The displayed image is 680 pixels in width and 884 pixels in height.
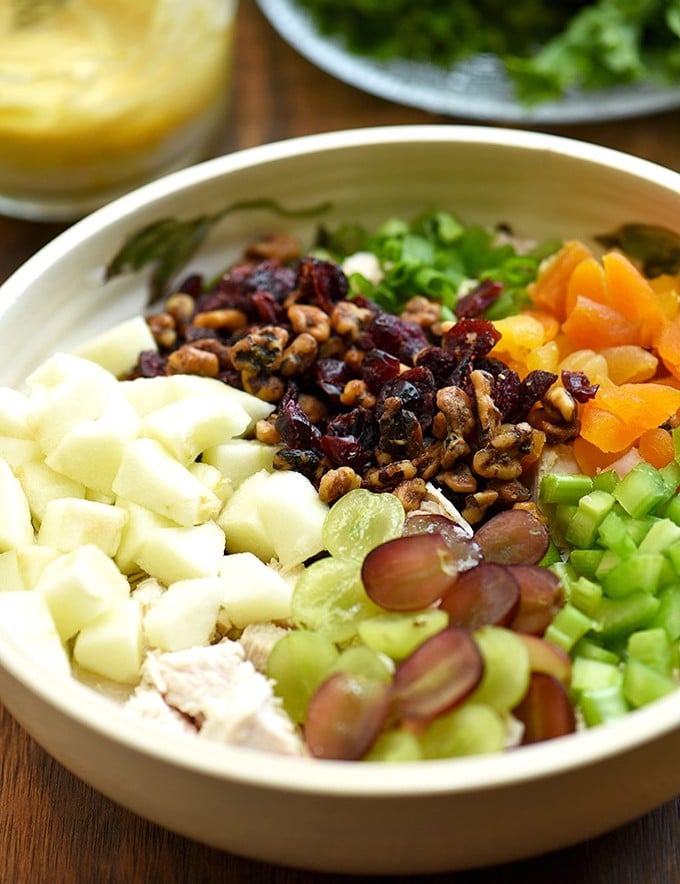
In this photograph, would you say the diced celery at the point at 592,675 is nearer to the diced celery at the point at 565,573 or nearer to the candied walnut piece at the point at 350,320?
the diced celery at the point at 565,573

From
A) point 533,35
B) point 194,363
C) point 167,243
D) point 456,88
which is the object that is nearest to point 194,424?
point 194,363

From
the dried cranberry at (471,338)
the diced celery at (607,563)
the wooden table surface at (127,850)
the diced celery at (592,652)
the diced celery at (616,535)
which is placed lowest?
the wooden table surface at (127,850)

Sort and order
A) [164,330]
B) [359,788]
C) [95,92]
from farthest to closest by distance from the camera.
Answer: [95,92]
[164,330]
[359,788]

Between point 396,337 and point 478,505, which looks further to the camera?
point 396,337

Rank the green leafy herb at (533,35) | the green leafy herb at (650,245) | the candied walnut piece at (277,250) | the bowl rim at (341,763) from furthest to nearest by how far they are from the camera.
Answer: the green leafy herb at (533,35), the candied walnut piece at (277,250), the green leafy herb at (650,245), the bowl rim at (341,763)

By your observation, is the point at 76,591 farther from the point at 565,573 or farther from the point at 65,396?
the point at 565,573

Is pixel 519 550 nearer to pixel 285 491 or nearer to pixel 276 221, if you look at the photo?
pixel 285 491

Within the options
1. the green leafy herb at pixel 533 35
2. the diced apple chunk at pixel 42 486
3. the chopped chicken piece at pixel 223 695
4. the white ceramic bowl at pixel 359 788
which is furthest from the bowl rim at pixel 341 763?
the green leafy herb at pixel 533 35
